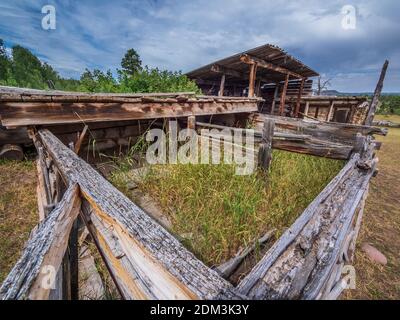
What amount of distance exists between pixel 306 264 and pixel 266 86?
17619 mm

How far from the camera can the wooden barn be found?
8188 mm

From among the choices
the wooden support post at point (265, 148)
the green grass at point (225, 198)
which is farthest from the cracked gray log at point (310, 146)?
the green grass at point (225, 198)

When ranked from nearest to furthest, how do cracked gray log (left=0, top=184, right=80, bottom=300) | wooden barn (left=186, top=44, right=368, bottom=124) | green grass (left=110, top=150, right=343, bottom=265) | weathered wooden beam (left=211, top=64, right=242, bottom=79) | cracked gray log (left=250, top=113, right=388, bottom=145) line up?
cracked gray log (left=0, top=184, right=80, bottom=300), green grass (left=110, top=150, right=343, bottom=265), cracked gray log (left=250, top=113, right=388, bottom=145), wooden barn (left=186, top=44, right=368, bottom=124), weathered wooden beam (left=211, top=64, right=242, bottom=79)

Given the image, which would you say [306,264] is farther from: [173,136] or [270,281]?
[173,136]

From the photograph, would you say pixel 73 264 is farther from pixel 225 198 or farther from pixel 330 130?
pixel 330 130

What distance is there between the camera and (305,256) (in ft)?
3.69

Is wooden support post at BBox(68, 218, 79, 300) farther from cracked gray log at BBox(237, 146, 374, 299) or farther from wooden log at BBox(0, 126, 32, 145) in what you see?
wooden log at BBox(0, 126, 32, 145)

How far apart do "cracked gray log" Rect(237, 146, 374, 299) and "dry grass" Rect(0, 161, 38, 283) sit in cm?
293

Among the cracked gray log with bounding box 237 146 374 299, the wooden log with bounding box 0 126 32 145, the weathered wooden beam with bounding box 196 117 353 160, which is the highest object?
the weathered wooden beam with bounding box 196 117 353 160

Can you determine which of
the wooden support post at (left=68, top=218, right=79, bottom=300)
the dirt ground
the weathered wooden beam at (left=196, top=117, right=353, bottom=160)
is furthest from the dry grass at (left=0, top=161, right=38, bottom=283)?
the weathered wooden beam at (left=196, top=117, right=353, bottom=160)

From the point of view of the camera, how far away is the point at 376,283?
281 cm

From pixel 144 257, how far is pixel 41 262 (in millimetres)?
384

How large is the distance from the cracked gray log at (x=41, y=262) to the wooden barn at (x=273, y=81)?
804cm

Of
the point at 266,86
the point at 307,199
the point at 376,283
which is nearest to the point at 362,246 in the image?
the point at 376,283
